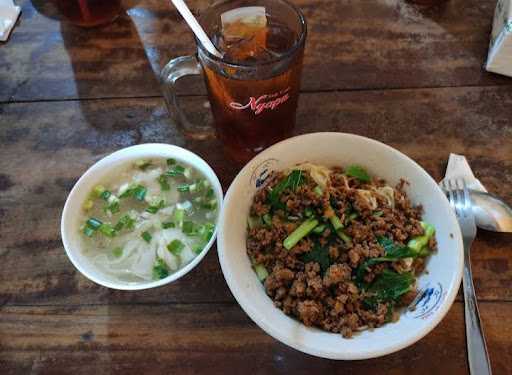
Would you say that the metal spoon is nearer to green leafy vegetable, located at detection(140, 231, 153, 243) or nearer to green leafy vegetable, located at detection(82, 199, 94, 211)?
green leafy vegetable, located at detection(140, 231, 153, 243)

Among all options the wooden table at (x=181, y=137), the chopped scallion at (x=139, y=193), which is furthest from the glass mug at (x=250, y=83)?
the chopped scallion at (x=139, y=193)

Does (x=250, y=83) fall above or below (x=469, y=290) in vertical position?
above

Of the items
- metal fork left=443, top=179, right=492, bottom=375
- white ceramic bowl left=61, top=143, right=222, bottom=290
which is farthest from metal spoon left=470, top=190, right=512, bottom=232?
white ceramic bowl left=61, top=143, right=222, bottom=290

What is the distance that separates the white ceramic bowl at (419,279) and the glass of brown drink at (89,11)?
0.94 m

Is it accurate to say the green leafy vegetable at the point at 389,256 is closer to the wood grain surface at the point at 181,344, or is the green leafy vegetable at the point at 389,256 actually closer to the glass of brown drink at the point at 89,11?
the wood grain surface at the point at 181,344

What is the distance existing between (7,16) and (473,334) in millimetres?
1795

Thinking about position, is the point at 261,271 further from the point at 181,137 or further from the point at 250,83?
the point at 181,137

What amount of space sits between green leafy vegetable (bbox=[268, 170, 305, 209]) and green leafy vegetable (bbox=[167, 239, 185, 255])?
24 cm

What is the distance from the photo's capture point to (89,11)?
5.25 feet

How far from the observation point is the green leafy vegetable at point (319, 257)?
100 cm

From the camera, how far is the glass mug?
107cm

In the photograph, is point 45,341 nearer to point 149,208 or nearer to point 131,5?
point 149,208

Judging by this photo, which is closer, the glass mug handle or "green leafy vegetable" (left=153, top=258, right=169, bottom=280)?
"green leafy vegetable" (left=153, top=258, right=169, bottom=280)

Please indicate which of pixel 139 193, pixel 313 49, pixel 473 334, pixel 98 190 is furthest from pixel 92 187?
pixel 473 334
